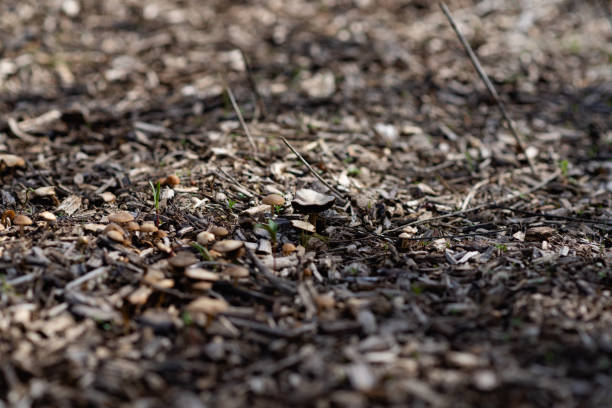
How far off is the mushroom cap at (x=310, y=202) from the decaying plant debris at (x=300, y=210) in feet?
0.06

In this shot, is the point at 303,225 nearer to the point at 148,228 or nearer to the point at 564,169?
the point at 148,228

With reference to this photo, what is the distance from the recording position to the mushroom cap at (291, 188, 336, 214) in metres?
3.07

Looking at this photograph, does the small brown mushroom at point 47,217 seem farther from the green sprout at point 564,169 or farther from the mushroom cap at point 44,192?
the green sprout at point 564,169

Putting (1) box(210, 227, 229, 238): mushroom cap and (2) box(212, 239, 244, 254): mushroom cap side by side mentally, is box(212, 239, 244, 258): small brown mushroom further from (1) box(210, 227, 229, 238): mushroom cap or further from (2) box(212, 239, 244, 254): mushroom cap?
(1) box(210, 227, 229, 238): mushroom cap

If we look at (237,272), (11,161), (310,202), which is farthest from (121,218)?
(11,161)

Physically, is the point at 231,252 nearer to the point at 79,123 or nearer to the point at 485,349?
the point at 485,349

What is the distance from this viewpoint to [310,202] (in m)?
3.07

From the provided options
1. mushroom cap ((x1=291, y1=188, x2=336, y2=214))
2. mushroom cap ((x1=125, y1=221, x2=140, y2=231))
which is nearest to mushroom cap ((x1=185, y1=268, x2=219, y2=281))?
mushroom cap ((x1=125, y1=221, x2=140, y2=231))

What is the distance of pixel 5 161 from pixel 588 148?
5.09m

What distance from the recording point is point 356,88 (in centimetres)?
532

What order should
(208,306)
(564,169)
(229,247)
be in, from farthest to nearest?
(564,169), (229,247), (208,306)

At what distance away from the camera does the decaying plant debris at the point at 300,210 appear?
2.12m

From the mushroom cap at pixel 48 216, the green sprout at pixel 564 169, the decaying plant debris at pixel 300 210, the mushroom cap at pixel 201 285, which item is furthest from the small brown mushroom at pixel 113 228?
the green sprout at pixel 564 169

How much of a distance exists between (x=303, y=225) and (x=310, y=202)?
0.50 feet
